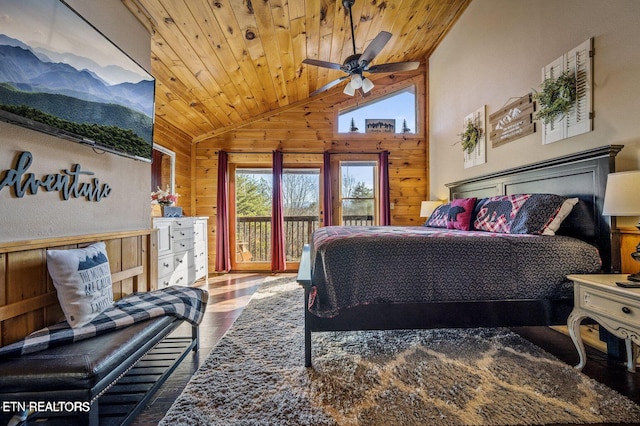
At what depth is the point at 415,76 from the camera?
520 cm

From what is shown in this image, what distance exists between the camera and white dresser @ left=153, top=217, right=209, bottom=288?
292 cm

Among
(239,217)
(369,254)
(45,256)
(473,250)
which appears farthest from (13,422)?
(239,217)

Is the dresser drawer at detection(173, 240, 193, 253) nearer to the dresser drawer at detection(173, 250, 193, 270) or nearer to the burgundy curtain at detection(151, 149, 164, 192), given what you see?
the dresser drawer at detection(173, 250, 193, 270)

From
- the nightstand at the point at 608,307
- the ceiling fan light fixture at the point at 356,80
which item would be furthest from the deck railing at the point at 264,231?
the nightstand at the point at 608,307

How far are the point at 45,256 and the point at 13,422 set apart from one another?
77cm

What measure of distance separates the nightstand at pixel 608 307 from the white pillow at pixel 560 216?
0.41 metres

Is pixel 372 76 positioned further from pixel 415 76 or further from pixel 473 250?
pixel 473 250


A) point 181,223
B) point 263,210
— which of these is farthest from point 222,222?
point 181,223

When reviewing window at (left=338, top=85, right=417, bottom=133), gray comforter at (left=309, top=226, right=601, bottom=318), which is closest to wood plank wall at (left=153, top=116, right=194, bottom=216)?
window at (left=338, top=85, right=417, bottom=133)

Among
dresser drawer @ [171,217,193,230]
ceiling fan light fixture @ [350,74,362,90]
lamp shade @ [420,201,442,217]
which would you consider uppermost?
ceiling fan light fixture @ [350,74,362,90]

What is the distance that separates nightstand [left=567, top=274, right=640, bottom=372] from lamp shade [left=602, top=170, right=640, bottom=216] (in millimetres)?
420

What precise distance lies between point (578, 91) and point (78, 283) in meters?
3.69

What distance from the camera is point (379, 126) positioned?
5.16m

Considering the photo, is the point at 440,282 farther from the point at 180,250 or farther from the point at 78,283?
the point at 180,250
